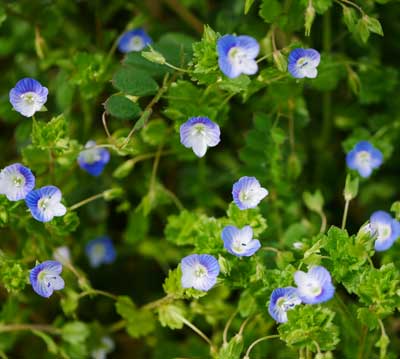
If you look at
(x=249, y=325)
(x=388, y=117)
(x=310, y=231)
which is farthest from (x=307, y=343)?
(x=388, y=117)

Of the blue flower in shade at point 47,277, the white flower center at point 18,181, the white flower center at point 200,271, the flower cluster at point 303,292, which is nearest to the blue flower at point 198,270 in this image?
the white flower center at point 200,271

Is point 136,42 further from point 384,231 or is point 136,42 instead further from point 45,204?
point 384,231

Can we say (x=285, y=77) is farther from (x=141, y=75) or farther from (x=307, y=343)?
(x=307, y=343)

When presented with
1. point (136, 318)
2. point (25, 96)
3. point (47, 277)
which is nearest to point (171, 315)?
point (136, 318)

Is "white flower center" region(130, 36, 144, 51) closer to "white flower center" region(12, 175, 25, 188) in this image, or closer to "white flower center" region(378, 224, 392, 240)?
"white flower center" region(12, 175, 25, 188)

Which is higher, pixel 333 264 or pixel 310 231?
pixel 310 231

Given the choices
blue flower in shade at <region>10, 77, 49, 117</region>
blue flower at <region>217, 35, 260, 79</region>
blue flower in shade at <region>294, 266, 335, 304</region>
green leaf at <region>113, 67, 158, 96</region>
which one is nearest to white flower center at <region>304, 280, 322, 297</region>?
blue flower in shade at <region>294, 266, 335, 304</region>

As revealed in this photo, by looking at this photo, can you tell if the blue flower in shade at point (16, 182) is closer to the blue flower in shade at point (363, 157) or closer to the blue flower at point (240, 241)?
the blue flower at point (240, 241)
